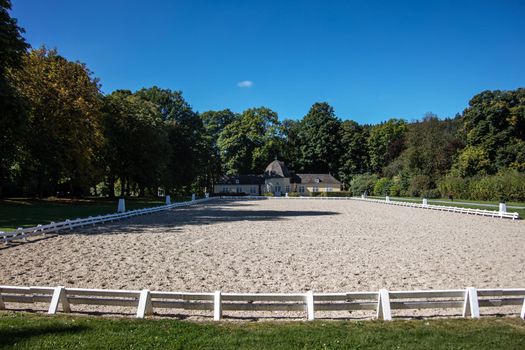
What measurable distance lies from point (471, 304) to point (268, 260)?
5883 millimetres

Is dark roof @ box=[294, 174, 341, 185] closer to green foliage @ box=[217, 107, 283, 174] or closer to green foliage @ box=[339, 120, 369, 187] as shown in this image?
green foliage @ box=[339, 120, 369, 187]

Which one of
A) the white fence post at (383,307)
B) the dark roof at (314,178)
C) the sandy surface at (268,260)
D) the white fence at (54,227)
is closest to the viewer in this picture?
the white fence post at (383,307)

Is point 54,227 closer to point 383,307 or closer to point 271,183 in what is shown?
point 383,307

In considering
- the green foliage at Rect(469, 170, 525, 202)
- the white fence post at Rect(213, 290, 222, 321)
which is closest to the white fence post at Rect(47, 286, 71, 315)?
the white fence post at Rect(213, 290, 222, 321)

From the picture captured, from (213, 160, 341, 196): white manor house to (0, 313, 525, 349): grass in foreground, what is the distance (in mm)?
72038

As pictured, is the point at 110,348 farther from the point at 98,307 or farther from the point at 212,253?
the point at 212,253

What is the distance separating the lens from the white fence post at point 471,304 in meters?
5.94

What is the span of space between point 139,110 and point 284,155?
49.6 m

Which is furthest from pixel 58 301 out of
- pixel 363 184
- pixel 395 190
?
pixel 363 184

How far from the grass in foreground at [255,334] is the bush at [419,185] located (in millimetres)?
49990

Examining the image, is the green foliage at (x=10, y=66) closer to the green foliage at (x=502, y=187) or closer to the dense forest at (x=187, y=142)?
the dense forest at (x=187, y=142)

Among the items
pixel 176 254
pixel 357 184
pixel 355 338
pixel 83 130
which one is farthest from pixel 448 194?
pixel 355 338

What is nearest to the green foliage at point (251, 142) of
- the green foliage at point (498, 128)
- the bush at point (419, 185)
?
the bush at point (419, 185)

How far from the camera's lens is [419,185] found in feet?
175
